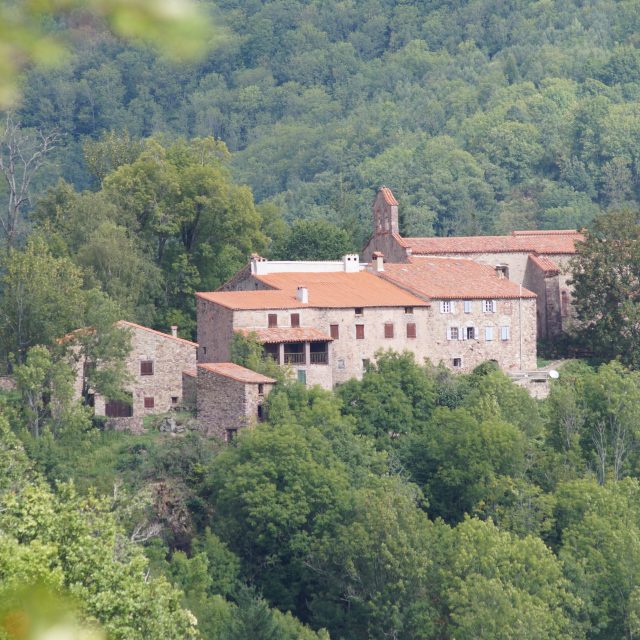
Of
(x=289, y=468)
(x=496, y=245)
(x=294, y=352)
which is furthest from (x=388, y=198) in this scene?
(x=289, y=468)

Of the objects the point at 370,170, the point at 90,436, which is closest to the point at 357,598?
the point at 90,436

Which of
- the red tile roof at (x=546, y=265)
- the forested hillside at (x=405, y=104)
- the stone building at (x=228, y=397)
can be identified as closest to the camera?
the stone building at (x=228, y=397)

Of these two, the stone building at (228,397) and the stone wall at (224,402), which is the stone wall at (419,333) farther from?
the stone wall at (224,402)

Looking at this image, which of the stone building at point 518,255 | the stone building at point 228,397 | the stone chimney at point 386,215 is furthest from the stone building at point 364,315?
the stone chimney at point 386,215

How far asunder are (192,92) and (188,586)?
13779 cm

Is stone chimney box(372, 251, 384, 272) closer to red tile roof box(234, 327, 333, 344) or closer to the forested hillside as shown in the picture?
red tile roof box(234, 327, 333, 344)

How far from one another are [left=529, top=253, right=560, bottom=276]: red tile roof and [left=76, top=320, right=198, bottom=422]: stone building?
13917mm

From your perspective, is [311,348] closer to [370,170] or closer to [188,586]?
[188,586]

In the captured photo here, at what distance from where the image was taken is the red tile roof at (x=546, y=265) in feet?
183

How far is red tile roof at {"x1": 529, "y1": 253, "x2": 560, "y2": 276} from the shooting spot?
55844 mm

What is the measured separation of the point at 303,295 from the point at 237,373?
188 inches

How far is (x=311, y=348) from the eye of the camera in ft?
157

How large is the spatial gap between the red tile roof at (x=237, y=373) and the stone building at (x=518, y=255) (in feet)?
39.2

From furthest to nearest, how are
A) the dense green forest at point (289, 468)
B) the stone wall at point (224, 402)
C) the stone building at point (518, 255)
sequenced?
the stone building at point (518, 255)
the stone wall at point (224, 402)
the dense green forest at point (289, 468)
